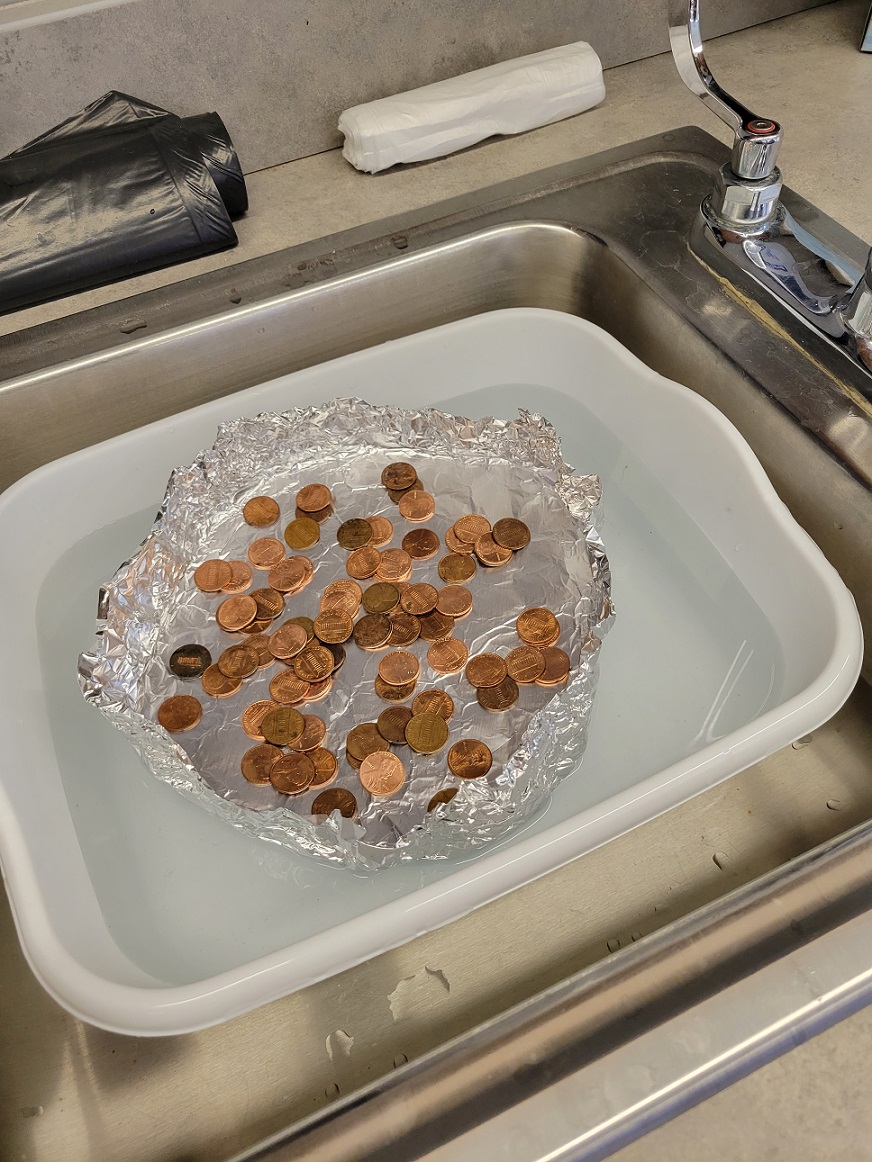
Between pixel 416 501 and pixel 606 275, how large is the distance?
33 cm

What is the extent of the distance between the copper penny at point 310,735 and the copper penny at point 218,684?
7 cm

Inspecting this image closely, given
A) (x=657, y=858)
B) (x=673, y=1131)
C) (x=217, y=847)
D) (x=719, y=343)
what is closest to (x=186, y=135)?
(x=719, y=343)

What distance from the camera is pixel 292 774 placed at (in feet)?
2.21

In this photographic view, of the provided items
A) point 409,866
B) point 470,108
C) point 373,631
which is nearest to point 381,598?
point 373,631

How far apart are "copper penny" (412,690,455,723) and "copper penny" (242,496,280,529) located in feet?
0.80

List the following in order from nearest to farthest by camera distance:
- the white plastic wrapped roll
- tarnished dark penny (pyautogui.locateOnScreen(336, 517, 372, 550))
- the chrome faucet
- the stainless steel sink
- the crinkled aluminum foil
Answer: the stainless steel sink → the crinkled aluminum foil → the chrome faucet → tarnished dark penny (pyautogui.locateOnScreen(336, 517, 372, 550)) → the white plastic wrapped roll

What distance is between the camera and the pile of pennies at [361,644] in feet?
2.26

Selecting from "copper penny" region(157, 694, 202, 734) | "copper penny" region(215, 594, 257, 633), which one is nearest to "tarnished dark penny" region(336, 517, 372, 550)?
"copper penny" region(215, 594, 257, 633)

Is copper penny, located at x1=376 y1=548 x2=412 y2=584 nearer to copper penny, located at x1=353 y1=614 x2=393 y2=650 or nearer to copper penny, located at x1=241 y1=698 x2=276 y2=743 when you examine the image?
copper penny, located at x1=353 y1=614 x2=393 y2=650

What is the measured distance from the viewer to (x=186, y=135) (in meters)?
0.90

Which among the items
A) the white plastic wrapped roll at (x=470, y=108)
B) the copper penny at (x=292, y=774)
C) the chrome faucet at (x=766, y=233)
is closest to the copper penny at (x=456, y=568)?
the copper penny at (x=292, y=774)

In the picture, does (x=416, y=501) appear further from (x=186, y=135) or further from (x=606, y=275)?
(x=186, y=135)

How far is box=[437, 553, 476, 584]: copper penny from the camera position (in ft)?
2.61

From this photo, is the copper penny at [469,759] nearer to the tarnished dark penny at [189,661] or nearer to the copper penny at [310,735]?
the copper penny at [310,735]
